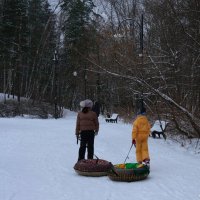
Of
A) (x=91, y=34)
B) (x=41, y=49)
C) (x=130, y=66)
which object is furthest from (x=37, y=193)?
(x=41, y=49)

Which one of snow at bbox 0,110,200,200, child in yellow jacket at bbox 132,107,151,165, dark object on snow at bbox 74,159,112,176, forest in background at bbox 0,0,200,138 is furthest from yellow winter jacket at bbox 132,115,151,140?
forest in background at bbox 0,0,200,138

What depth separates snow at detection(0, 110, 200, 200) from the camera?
352 inches

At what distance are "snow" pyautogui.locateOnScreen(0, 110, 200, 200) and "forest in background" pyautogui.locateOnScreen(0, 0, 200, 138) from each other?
234 centimetres

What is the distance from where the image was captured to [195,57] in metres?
17.6

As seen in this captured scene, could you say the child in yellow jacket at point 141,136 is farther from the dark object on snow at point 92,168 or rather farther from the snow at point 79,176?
the dark object on snow at point 92,168

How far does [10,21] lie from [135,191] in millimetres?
45688

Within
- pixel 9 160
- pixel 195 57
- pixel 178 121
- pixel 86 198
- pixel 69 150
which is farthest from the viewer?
pixel 178 121

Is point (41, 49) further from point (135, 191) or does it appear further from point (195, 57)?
point (135, 191)

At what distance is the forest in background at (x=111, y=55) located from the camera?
17.7 m

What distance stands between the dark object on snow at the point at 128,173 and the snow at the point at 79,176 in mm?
134

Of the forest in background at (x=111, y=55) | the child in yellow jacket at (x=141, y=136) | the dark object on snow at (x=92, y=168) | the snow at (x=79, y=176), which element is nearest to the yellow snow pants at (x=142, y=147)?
the child in yellow jacket at (x=141, y=136)

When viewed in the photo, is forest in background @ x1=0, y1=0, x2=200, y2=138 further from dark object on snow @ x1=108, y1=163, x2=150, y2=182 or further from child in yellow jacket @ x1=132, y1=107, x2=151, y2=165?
dark object on snow @ x1=108, y1=163, x2=150, y2=182

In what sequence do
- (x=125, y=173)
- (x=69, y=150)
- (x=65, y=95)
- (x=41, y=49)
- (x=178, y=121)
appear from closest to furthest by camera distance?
(x=125, y=173) → (x=69, y=150) → (x=178, y=121) → (x=41, y=49) → (x=65, y=95)

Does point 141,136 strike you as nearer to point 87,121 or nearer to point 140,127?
point 140,127
